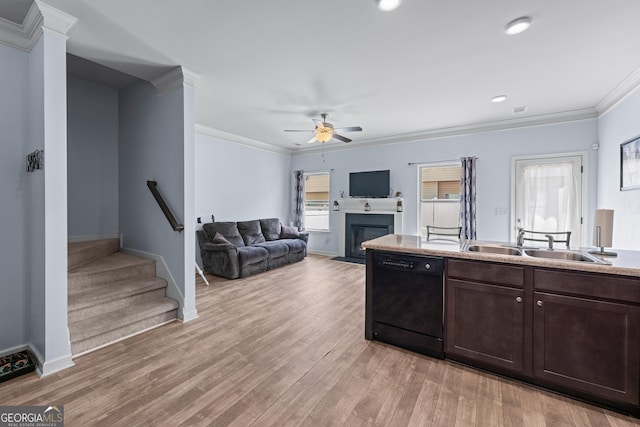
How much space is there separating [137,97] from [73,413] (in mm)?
3649

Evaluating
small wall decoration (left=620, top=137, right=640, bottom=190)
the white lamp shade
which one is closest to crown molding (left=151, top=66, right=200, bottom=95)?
the white lamp shade

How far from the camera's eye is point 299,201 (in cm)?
748

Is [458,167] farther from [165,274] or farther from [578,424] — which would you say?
[165,274]

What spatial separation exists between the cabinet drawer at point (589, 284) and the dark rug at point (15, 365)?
3.96m

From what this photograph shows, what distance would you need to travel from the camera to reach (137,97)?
3.78m

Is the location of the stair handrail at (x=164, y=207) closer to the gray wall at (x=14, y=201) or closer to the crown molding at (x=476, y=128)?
the gray wall at (x=14, y=201)

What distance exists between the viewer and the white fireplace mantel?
611 cm

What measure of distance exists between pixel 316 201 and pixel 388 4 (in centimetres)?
565

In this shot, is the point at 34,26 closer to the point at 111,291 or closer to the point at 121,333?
the point at 111,291

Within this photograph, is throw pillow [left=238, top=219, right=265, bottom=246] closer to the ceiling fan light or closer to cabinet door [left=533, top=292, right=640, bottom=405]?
the ceiling fan light

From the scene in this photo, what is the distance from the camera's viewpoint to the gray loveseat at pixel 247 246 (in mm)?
4895

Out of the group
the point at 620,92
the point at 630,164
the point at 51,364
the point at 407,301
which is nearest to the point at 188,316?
the point at 51,364

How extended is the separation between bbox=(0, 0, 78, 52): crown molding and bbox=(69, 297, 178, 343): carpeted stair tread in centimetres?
254

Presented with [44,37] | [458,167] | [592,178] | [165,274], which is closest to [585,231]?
[592,178]
